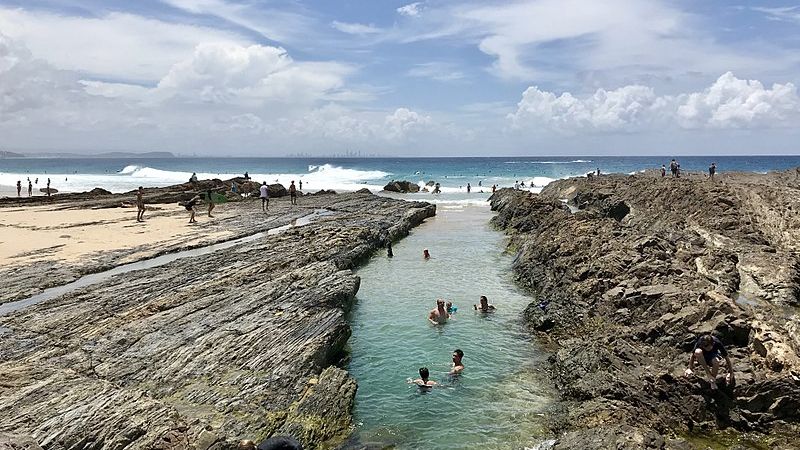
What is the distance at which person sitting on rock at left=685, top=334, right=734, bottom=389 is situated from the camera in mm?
11172

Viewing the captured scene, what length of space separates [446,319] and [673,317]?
7.71 meters

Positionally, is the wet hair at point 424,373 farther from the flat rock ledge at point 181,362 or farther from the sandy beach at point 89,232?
the sandy beach at point 89,232

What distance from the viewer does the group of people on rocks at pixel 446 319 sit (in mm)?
13750

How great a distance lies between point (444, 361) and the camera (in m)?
15.4

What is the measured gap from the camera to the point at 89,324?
48.0ft

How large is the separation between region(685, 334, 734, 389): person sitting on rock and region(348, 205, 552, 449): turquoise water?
3.51m

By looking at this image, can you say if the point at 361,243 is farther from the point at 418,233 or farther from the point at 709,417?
the point at 709,417

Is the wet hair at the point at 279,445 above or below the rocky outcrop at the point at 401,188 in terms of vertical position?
below

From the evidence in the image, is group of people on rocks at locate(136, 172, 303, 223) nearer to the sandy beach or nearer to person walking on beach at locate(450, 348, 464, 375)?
the sandy beach

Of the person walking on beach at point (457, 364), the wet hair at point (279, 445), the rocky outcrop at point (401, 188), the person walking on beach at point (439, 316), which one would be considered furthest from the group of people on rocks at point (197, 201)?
the rocky outcrop at point (401, 188)

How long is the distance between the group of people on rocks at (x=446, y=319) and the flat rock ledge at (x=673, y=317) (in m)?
1.77

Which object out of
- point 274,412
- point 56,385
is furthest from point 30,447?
point 274,412

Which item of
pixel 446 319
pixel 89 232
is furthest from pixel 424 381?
pixel 89 232

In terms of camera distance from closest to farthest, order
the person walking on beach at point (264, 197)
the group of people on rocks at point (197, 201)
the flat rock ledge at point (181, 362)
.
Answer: the flat rock ledge at point (181, 362), the group of people on rocks at point (197, 201), the person walking on beach at point (264, 197)
